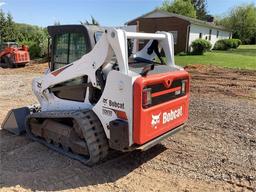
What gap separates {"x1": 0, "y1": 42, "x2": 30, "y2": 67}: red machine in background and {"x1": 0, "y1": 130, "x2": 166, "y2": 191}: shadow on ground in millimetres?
13852

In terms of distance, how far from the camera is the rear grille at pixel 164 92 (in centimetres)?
434

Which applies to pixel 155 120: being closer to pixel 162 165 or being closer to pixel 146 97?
pixel 146 97

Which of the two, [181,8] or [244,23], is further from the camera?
[244,23]

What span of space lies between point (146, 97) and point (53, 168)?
170 centimetres

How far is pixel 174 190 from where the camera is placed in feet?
13.1

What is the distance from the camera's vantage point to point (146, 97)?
13.8ft

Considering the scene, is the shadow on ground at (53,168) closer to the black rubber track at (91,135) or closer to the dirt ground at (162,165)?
the dirt ground at (162,165)

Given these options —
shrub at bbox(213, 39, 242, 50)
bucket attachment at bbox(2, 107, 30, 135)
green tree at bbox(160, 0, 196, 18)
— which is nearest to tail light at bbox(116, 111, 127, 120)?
bucket attachment at bbox(2, 107, 30, 135)

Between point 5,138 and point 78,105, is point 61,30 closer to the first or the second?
point 78,105

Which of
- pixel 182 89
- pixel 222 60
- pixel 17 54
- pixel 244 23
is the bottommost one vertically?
pixel 222 60

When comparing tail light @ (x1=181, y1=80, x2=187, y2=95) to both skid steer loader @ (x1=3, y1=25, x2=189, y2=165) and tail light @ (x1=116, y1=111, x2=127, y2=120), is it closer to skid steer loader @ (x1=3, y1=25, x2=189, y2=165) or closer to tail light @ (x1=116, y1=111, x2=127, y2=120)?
skid steer loader @ (x1=3, y1=25, x2=189, y2=165)

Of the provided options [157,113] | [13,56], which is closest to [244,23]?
[13,56]

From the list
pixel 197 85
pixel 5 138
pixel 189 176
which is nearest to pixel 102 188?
pixel 189 176

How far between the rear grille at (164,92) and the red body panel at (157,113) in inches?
1.4
